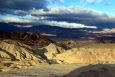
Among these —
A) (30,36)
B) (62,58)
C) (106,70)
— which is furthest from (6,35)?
(106,70)

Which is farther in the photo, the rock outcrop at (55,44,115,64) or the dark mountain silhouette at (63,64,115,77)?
the rock outcrop at (55,44,115,64)

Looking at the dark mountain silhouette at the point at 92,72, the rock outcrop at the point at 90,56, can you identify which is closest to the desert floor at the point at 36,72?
the dark mountain silhouette at the point at 92,72

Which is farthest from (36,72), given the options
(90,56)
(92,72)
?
(90,56)

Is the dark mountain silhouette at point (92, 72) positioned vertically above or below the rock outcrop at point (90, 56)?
above

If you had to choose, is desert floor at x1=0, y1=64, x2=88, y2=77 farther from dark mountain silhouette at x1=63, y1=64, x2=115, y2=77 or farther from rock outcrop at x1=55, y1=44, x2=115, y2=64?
rock outcrop at x1=55, y1=44, x2=115, y2=64

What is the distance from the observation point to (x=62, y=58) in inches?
1288

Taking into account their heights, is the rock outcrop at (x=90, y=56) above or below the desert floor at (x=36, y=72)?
below

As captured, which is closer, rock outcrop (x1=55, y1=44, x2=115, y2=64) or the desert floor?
the desert floor

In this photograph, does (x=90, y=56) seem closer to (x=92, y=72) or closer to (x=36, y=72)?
(x=92, y=72)

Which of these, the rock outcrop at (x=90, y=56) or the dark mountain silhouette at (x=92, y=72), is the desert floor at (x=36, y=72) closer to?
the dark mountain silhouette at (x=92, y=72)

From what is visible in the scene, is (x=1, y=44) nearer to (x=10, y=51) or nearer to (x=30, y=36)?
(x=10, y=51)

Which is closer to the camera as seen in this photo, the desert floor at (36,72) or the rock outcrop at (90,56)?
the desert floor at (36,72)

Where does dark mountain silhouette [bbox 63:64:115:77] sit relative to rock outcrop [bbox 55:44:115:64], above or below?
above

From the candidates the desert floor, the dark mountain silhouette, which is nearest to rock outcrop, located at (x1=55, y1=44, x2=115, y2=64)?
the dark mountain silhouette
